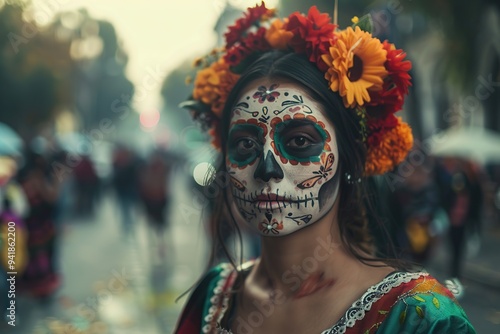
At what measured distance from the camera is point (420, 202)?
742 cm

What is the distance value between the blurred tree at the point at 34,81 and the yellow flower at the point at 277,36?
20629 mm

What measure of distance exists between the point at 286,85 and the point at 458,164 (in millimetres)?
7546

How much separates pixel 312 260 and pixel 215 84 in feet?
2.33

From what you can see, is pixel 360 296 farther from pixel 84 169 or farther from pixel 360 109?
pixel 84 169

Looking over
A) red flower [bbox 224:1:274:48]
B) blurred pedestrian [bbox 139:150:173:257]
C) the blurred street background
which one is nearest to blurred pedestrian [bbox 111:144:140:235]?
the blurred street background

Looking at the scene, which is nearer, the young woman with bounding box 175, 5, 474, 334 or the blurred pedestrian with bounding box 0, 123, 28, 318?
the young woman with bounding box 175, 5, 474, 334

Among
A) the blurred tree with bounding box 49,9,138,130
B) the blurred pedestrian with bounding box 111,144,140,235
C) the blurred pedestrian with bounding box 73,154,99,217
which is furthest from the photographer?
the blurred pedestrian with bounding box 73,154,99,217

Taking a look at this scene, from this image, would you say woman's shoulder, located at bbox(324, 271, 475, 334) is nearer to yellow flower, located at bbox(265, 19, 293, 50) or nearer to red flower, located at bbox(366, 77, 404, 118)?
red flower, located at bbox(366, 77, 404, 118)

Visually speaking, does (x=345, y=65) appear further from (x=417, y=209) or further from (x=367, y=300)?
(x=417, y=209)

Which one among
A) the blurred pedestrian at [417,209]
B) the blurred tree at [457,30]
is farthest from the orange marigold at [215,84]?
the blurred tree at [457,30]

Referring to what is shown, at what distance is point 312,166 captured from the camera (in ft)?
6.75

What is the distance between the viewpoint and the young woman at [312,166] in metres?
2.04

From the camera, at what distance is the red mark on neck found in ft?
6.97

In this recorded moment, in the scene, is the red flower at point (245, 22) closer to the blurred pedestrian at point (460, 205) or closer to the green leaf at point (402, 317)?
the green leaf at point (402, 317)
